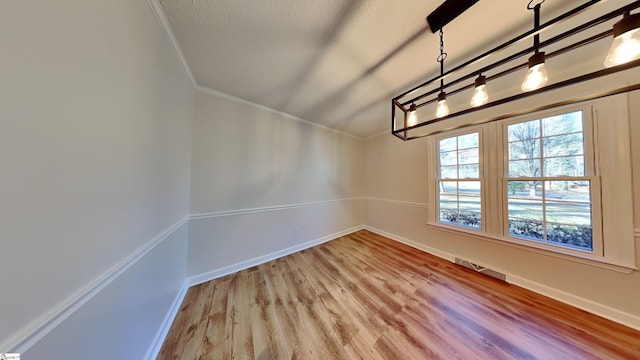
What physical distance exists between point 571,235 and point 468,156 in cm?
126

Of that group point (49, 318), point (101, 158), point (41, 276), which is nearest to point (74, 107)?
point (101, 158)

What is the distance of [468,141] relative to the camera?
8.13ft

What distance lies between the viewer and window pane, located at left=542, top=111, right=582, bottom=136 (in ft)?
5.62

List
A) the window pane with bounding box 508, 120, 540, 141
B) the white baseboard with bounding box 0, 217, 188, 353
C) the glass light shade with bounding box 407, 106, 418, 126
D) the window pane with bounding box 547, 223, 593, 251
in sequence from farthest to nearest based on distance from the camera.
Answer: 1. the window pane with bounding box 508, 120, 540, 141
2. the window pane with bounding box 547, 223, 593, 251
3. the glass light shade with bounding box 407, 106, 418, 126
4. the white baseboard with bounding box 0, 217, 188, 353

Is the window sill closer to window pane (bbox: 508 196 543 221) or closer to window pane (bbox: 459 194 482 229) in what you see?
window pane (bbox: 459 194 482 229)

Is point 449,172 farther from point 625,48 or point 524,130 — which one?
point 625,48

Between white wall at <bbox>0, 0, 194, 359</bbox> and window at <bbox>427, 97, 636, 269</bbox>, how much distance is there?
347 cm

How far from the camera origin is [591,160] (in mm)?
1635

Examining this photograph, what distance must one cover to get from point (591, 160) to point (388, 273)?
2.32 metres

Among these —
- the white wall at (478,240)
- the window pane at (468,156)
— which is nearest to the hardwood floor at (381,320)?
the white wall at (478,240)

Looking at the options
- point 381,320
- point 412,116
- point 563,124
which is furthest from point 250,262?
point 563,124

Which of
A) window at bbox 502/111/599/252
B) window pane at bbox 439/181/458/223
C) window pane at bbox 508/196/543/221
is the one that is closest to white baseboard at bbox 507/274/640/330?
window at bbox 502/111/599/252

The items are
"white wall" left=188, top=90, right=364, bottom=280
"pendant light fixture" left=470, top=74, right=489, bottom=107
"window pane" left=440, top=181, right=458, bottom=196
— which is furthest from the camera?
"window pane" left=440, top=181, right=458, bottom=196

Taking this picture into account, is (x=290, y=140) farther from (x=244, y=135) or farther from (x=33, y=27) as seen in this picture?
(x=33, y=27)
